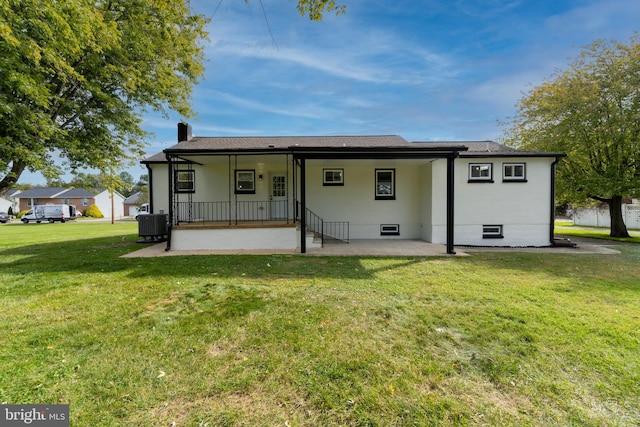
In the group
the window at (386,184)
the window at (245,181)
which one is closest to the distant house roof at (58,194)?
the window at (245,181)

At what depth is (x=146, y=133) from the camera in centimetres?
1170

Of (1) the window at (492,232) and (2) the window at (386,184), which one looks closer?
(1) the window at (492,232)

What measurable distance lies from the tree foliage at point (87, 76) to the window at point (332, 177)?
22.0ft

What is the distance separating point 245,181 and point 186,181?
251 cm

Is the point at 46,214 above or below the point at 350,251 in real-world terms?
above

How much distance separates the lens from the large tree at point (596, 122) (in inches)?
475

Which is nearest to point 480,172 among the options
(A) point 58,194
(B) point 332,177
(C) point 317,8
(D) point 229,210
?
(B) point 332,177

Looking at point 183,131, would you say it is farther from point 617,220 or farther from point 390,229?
point 617,220

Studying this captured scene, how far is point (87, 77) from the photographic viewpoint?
32.0 ft

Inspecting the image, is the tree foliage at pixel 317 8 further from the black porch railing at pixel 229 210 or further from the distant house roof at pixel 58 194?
the distant house roof at pixel 58 194

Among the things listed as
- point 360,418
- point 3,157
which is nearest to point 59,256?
point 3,157

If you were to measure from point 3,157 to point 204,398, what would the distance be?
36.1 ft

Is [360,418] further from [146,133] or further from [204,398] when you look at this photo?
[146,133]

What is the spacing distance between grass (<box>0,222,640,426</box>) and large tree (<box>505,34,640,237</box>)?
405 inches
